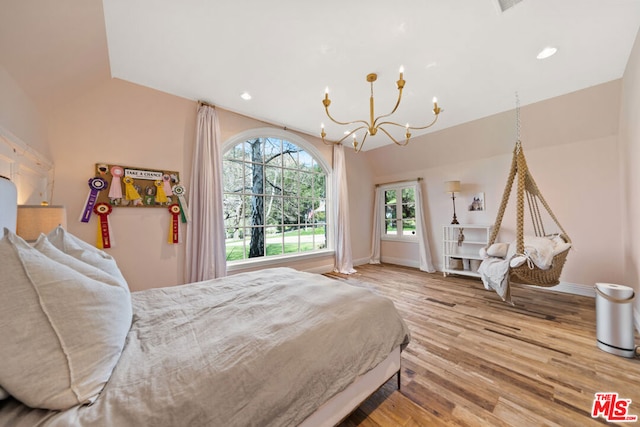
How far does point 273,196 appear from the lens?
388 cm

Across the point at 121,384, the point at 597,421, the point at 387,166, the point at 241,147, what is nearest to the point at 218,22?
the point at 241,147

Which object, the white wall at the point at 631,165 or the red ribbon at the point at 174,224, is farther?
the red ribbon at the point at 174,224

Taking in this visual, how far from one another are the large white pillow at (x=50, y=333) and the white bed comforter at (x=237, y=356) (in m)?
0.05

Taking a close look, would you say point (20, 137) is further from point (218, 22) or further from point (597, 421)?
point (597, 421)

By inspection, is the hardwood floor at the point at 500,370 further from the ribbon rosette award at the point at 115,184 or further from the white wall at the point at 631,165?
the ribbon rosette award at the point at 115,184

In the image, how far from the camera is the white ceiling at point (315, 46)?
5.28 feet

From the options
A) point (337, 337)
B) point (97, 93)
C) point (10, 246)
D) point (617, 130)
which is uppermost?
point (97, 93)

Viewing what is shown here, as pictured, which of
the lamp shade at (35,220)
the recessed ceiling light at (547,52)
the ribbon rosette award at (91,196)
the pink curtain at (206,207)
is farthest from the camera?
the pink curtain at (206,207)

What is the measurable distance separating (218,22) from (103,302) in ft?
6.55

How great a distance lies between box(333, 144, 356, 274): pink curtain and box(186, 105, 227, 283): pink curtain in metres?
2.18

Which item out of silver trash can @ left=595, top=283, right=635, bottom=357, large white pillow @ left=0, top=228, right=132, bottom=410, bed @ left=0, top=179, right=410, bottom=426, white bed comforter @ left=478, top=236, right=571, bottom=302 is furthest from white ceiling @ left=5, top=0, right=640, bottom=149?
silver trash can @ left=595, top=283, right=635, bottom=357

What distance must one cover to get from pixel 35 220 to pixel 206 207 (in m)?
1.44

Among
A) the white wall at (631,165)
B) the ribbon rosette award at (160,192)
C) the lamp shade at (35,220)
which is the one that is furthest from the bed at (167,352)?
the white wall at (631,165)

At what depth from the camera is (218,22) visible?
1.76 metres
